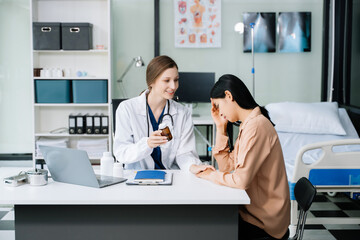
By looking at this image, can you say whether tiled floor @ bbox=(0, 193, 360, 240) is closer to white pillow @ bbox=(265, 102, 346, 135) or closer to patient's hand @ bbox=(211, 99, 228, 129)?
white pillow @ bbox=(265, 102, 346, 135)

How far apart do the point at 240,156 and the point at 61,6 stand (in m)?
3.48

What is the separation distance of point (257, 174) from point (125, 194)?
553mm

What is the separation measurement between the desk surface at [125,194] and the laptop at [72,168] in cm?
3

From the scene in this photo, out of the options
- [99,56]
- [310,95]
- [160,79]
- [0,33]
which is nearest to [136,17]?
[99,56]

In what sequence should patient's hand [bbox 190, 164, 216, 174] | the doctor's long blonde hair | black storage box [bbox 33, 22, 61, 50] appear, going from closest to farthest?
patient's hand [bbox 190, 164, 216, 174] < the doctor's long blonde hair < black storage box [bbox 33, 22, 61, 50]

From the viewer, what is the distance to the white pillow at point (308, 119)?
12.9ft

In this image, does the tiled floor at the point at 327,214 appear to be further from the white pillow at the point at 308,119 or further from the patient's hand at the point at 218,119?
the patient's hand at the point at 218,119

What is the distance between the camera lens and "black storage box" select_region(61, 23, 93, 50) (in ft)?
14.4

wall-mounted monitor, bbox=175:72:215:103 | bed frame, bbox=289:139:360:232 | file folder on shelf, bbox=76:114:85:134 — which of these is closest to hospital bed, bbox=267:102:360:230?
bed frame, bbox=289:139:360:232

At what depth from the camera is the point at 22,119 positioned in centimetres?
493

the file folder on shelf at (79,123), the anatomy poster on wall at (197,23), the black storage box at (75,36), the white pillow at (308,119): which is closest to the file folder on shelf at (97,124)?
the file folder on shelf at (79,123)

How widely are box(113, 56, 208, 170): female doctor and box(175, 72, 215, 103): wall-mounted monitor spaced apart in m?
2.08

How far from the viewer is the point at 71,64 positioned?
4.71 metres

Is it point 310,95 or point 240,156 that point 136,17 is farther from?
point 240,156
